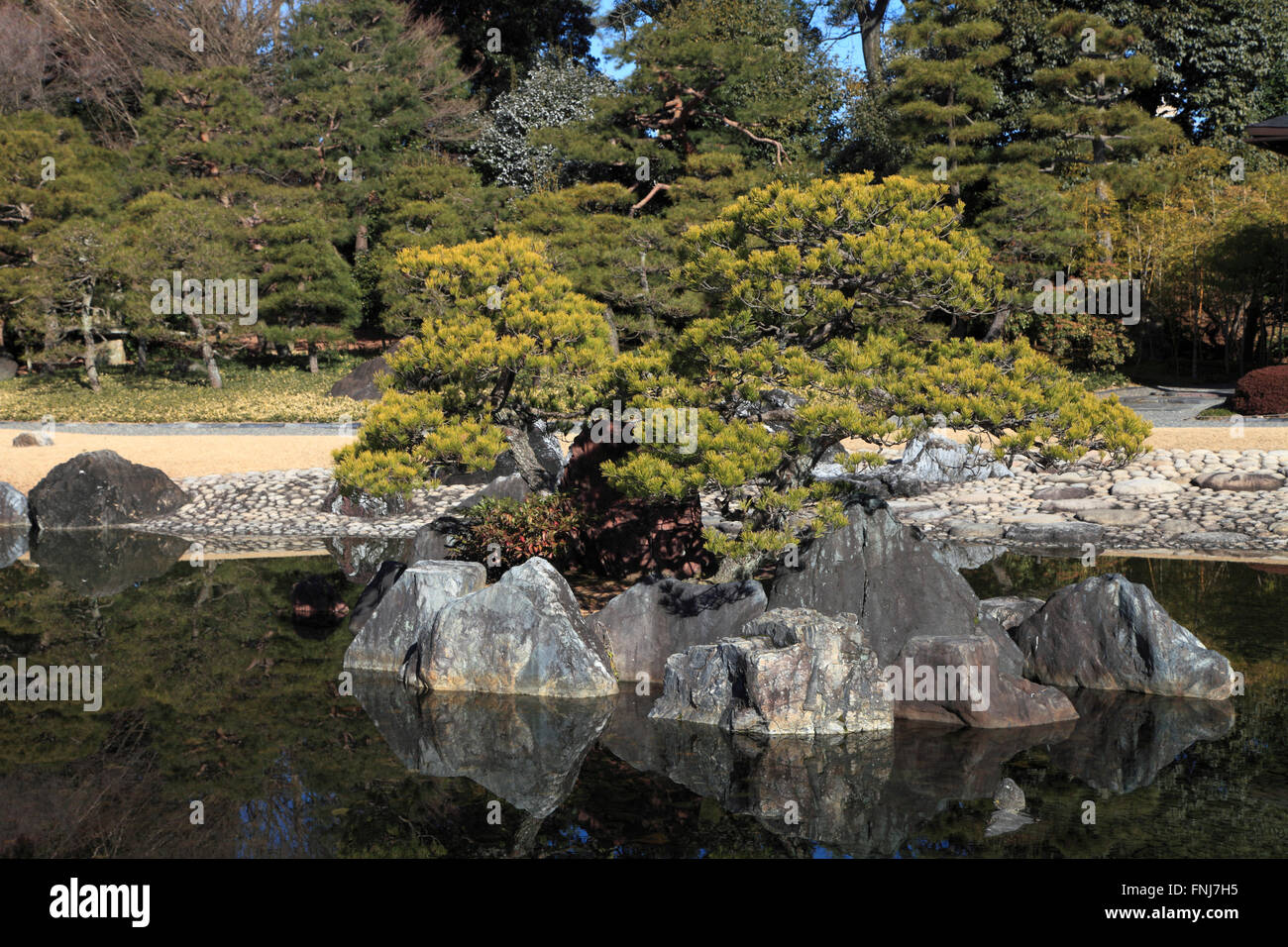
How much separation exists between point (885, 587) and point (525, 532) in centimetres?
444

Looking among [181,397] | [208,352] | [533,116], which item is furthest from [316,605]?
[533,116]

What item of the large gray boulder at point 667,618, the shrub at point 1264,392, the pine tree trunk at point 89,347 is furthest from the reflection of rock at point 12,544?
the shrub at point 1264,392

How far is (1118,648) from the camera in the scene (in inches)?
366

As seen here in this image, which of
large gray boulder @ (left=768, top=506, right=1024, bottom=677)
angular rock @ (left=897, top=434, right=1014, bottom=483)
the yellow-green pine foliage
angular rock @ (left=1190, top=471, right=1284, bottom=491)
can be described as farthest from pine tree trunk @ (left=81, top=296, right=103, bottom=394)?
angular rock @ (left=1190, top=471, right=1284, bottom=491)

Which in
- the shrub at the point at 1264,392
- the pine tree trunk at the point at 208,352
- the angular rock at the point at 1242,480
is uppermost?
the pine tree trunk at the point at 208,352

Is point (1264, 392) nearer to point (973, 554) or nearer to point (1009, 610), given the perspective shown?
point (973, 554)

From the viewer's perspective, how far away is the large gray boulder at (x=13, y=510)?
16828mm

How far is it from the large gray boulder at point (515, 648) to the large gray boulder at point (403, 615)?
0.42m

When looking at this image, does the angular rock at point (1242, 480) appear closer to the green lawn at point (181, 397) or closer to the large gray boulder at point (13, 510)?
the green lawn at point (181, 397)

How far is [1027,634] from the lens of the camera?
966 cm

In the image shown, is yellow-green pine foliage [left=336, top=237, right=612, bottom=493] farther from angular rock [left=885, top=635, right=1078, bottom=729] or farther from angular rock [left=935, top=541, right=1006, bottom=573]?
angular rock [left=935, top=541, right=1006, bottom=573]

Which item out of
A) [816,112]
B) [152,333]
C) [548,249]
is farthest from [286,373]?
[816,112]

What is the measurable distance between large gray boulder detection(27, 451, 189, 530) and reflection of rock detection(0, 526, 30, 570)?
310mm
